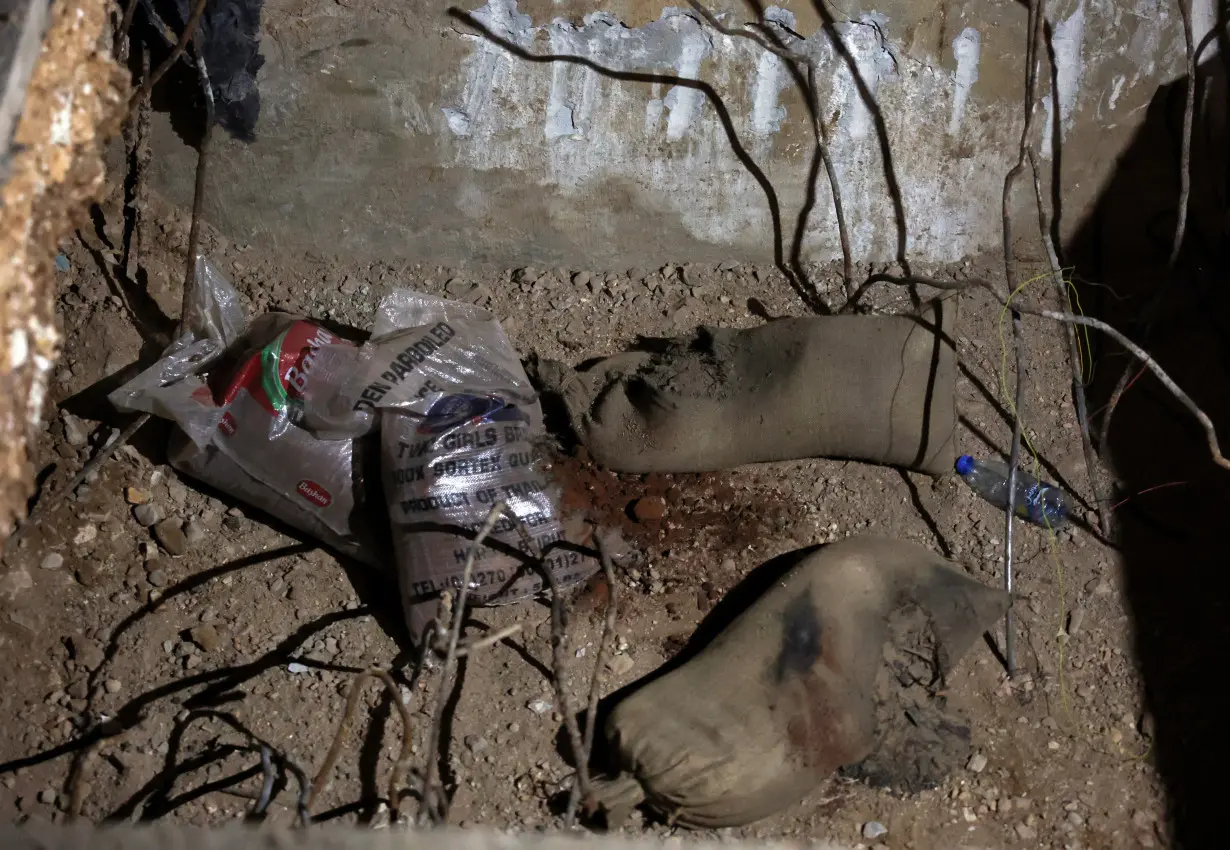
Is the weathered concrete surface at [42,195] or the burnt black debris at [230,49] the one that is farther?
the burnt black debris at [230,49]

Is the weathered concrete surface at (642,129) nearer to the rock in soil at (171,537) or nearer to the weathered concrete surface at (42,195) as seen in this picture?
the rock in soil at (171,537)

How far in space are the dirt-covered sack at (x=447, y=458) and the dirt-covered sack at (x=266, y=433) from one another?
0.22ft

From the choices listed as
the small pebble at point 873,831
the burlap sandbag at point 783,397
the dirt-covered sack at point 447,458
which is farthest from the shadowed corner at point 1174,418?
the dirt-covered sack at point 447,458

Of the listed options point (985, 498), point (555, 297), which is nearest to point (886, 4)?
point (555, 297)

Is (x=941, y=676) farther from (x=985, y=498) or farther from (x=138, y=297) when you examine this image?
(x=138, y=297)

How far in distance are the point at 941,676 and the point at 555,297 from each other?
1397 millimetres

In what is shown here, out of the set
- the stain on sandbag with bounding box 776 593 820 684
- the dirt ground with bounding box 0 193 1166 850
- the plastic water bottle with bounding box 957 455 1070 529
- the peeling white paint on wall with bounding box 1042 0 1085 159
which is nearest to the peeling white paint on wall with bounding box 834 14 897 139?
the peeling white paint on wall with bounding box 1042 0 1085 159

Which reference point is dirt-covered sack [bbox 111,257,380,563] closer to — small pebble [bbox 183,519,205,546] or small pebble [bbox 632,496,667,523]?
small pebble [bbox 183,519,205,546]

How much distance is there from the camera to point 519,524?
79.9 inches

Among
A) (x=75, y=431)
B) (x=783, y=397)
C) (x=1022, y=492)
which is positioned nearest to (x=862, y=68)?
(x=783, y=397)

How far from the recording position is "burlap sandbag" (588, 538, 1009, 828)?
1.86m

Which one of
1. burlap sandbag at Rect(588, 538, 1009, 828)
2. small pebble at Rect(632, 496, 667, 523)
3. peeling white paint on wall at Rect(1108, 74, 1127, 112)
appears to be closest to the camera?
burlap sandbag at Rect(588, 538, 1009, 828)

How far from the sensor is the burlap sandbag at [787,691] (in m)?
1.86

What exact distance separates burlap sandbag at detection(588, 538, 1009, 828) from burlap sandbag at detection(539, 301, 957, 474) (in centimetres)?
29
